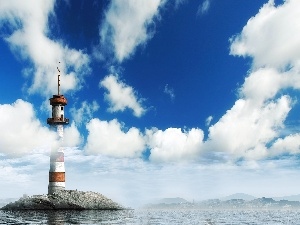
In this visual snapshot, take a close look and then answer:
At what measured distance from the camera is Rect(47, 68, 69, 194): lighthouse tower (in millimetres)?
93062

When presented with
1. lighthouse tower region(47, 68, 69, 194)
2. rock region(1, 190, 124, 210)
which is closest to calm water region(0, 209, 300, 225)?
rock region(1, 190, 124, 210)

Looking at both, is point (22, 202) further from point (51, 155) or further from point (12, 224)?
point (12, 224)

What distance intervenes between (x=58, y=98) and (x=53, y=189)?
22185mm

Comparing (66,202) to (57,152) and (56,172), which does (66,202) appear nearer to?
(56,172)

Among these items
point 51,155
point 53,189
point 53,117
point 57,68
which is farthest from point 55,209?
point 57,68

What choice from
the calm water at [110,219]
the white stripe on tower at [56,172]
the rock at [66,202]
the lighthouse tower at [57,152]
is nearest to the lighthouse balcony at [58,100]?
the lighthouse tower at [57,152]

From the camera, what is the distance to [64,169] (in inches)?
3716

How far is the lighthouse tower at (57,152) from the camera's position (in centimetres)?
9306

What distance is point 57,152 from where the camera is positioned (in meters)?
94.1

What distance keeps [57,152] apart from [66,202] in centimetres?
1242

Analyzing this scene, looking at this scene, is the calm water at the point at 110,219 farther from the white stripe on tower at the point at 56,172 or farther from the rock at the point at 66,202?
the white stripe on tower at the point at 56,172

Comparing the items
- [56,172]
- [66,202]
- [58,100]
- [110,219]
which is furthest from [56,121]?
[110,219]

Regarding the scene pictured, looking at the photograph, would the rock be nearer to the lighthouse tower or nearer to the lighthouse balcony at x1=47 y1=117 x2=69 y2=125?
the lighthouse tower

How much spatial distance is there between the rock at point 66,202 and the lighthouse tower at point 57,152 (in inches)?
87.1
